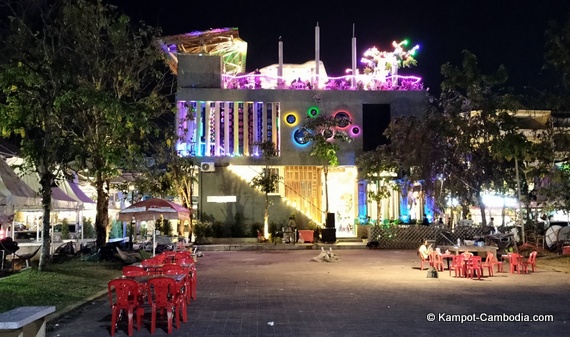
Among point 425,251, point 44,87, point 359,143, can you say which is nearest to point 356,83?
point 359,143

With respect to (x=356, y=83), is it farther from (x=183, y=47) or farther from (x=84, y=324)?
(x=84, y=324)

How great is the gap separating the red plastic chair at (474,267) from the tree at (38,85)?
11.2 meters

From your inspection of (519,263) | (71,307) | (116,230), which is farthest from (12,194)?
(116,230)

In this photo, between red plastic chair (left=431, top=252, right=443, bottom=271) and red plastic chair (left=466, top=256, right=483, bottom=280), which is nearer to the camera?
red plastic chair (left=466, top=256, right=483, bottom=280)

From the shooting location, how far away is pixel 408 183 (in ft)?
102

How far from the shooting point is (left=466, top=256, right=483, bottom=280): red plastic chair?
1473cm

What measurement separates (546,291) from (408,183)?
18878 millimetres

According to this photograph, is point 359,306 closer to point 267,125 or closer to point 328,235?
point 328,235

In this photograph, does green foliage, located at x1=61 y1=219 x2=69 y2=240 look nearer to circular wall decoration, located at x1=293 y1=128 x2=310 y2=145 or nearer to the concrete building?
the concrete building

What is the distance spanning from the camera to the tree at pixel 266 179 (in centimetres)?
3142

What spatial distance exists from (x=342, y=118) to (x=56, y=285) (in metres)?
23.7

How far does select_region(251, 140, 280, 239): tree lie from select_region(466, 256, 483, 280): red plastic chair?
57.6 feet

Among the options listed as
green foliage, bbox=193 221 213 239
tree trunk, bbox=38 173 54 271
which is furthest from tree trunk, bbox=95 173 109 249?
green foliage, bbox=193 221 213 239

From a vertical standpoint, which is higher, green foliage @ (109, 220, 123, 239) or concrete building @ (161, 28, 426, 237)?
concrete building @ (161, 28, 426, 237)
